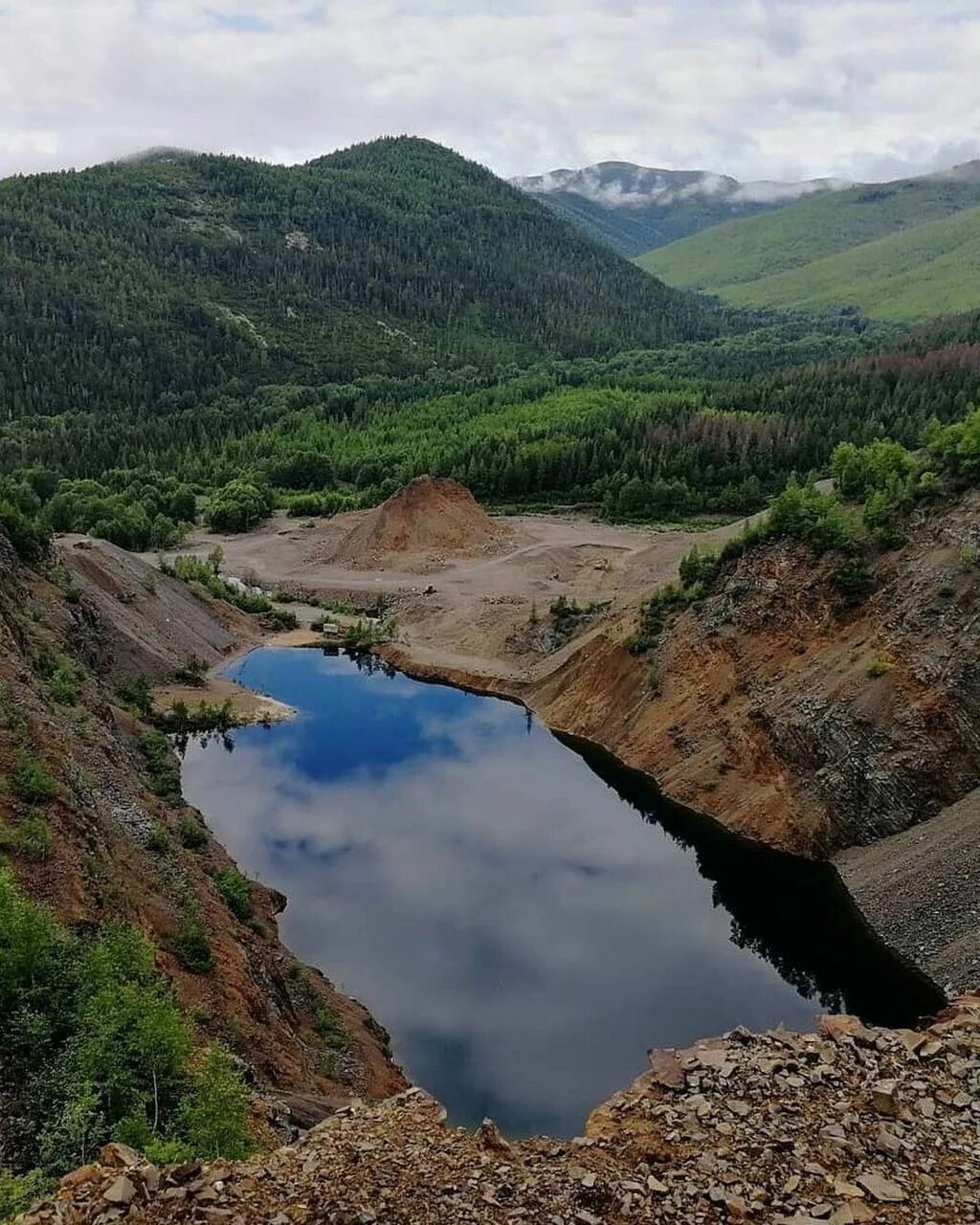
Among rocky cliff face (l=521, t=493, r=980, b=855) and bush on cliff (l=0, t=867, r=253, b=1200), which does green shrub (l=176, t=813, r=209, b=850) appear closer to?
bush on cliff (l=0, t=867, r=253, b=1200)

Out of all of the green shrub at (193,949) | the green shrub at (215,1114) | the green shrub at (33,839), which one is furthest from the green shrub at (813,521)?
the green shrub at (215,1114)

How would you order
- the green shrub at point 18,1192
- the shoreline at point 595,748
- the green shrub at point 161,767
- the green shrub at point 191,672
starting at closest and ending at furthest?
the green shrub at point 18,1192, the shoreline at point 595,748, the green shrub at point 161,767, the green shrub at point 191,672

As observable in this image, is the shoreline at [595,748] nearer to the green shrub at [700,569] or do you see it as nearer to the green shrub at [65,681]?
the green shrub at [700,569]

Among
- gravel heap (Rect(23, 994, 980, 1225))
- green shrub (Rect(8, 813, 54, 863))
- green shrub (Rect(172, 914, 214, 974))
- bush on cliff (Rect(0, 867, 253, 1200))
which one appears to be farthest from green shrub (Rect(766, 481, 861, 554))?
bush on cliff (Rect(0, 867, 253, 1200))

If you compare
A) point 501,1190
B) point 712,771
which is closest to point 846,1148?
point 501,1190

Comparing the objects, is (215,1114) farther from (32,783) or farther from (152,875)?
(152,875)

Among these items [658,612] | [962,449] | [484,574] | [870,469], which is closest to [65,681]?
[658,612]

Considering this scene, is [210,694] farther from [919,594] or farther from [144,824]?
[919,594]
